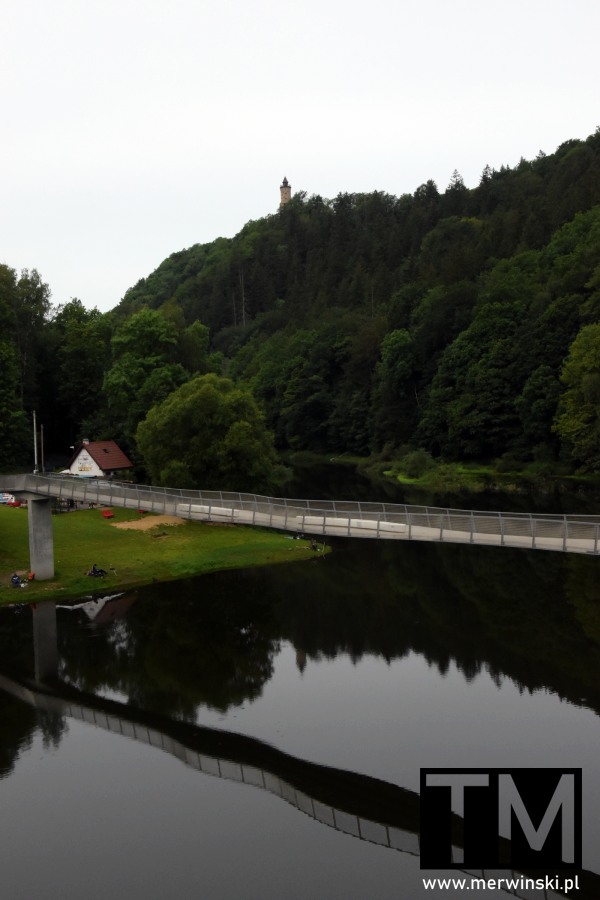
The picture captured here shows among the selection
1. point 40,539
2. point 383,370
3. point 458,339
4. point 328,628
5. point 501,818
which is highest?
point 458,339

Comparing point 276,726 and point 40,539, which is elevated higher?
point 40,539

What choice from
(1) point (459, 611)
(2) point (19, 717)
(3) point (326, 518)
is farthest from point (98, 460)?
(2) point (19, 717)

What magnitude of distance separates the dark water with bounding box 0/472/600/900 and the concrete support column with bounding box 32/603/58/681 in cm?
42

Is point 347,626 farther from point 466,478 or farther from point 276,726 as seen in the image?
point 466,478

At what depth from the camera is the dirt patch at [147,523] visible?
69631mm

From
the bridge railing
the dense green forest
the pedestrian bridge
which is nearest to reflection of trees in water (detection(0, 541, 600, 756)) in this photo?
the pedestrian bridge

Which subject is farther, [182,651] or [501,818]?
[182,651]

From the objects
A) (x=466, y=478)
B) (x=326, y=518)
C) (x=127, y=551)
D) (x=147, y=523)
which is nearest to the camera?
(x=326, y=518)

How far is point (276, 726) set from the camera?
115 feet

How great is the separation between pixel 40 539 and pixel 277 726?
26.1 meters

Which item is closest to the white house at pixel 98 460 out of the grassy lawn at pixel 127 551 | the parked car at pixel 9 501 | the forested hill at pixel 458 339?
the parked car at pixel 9 501

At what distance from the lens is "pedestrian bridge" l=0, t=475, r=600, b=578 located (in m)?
36.8

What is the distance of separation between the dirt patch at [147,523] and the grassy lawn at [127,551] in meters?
0.55

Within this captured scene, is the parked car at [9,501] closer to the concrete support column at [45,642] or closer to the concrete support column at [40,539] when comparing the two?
the concrete support column at [40,539]
